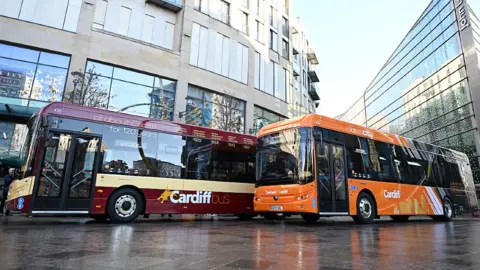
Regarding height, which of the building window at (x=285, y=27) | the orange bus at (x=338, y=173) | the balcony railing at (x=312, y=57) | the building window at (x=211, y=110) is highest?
the balcony railing at (x=312, y=57)

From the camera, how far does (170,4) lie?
23.0m

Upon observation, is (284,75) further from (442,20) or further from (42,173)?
(42,173)

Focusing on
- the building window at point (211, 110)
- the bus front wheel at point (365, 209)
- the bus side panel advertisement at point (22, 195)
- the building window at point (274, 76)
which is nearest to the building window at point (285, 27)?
the building window at point (274, 76)

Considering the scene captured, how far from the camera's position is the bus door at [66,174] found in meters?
8.12

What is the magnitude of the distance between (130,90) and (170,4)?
24.3 feet

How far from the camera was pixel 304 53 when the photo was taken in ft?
140

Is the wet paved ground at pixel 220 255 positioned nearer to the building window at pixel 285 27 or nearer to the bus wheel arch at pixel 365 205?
the bus wheel arch at pixel 365 205

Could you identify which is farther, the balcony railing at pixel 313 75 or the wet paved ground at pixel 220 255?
the balcony railing at pixel 313 75

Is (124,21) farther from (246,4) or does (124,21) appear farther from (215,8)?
(246,4)

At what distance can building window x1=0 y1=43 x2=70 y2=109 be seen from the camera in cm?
1756

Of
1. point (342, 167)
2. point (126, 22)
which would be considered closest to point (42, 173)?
point (342, 167)

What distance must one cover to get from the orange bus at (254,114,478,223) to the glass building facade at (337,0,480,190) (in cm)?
2315

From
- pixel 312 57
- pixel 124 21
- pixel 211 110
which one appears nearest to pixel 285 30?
pixel 312 57

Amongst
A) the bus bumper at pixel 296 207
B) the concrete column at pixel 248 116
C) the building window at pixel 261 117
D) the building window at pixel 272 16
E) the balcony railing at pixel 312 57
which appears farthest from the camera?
the balcony railing at pixel 312 57
